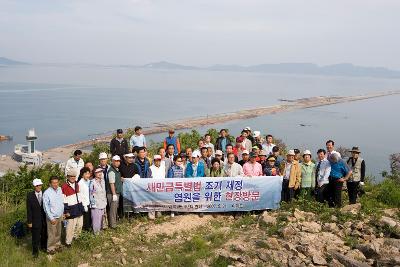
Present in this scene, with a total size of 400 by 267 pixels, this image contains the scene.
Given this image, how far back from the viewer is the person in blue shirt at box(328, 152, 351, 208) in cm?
980

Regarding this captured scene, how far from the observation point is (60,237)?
875 centimetres

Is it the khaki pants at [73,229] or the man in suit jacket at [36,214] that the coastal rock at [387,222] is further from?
the man in suit jacket at [36,214]

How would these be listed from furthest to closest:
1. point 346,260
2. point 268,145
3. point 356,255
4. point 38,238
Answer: point 268,145 → point 38,238 → point 356,255 → point 346,260

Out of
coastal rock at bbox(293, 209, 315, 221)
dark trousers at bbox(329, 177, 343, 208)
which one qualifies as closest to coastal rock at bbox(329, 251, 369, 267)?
coastal rock at bbox(293, 209, 315, 221)

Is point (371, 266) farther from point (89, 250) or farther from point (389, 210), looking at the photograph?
point (89, 250)

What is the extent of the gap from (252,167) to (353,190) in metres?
2.58

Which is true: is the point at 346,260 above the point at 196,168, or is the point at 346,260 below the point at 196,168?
below

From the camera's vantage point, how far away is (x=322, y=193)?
10.1m

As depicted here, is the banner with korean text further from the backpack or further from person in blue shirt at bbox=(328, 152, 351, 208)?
the backpack

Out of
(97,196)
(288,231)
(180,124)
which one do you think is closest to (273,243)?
(288,231)

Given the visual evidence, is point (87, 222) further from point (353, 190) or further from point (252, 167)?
point (353, 190)

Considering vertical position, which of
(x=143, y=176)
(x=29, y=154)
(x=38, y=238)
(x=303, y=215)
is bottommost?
(x=29, y=154)

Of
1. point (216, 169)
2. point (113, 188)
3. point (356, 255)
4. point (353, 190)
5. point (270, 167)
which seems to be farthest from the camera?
point (353, 190)

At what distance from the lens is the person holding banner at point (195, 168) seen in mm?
9703
